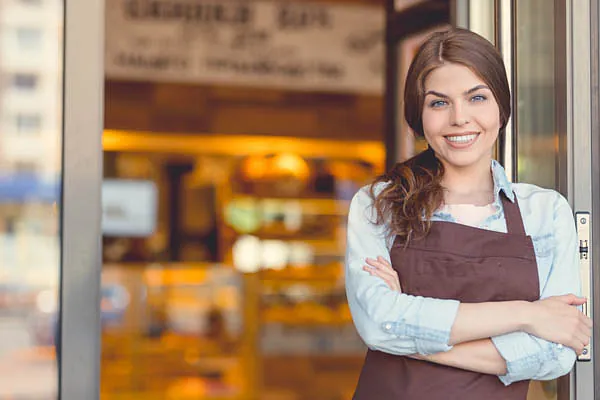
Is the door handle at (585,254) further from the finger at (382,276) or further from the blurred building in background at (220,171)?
the finger at (382,276)

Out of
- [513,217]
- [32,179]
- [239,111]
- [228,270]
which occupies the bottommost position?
[228,270]

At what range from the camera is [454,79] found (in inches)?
72.3

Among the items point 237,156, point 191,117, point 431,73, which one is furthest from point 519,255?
point 237,156

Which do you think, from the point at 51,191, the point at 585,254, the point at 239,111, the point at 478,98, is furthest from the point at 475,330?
the point at 239,111

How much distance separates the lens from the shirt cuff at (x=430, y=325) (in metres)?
1.72

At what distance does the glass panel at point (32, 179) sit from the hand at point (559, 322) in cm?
118

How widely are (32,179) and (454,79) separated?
1.15 meters

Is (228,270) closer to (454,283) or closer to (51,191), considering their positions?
(51,191)

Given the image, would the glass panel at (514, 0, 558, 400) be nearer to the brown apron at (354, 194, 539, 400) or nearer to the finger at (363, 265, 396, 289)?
the brown apron at (354, 194, 539, 400)

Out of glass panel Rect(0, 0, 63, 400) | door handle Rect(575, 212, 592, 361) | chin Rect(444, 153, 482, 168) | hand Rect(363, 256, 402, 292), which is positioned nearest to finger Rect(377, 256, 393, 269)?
hand Rect(363, 256, 402, 292)

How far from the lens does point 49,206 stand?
2182mm

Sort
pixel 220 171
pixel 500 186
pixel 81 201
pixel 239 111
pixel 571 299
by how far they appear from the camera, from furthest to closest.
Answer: pixel 220 171, pixel 239 111, pixel 81 201, pixel 500 186, pixel 571 299

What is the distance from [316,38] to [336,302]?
9.20ft

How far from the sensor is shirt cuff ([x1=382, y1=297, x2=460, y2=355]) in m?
1.72
